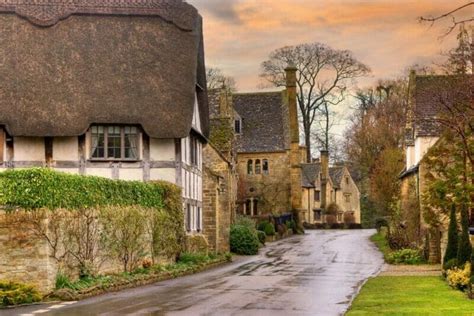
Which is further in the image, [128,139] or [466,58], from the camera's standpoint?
[128,139]

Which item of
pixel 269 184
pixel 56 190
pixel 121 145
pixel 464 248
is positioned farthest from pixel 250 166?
pixel 56 190

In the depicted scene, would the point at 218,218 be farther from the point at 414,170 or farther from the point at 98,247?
the point at 98,247

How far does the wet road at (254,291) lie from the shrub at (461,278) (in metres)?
2.78

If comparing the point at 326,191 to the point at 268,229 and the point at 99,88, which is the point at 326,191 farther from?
the point at 99,88

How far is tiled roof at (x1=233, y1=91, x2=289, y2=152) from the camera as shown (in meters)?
72.5

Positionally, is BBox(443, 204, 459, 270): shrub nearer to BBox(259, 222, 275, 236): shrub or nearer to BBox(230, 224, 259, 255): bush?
BBox(230, 224, 259, 255): bush

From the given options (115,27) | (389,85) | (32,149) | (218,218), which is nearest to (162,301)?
(32,149)

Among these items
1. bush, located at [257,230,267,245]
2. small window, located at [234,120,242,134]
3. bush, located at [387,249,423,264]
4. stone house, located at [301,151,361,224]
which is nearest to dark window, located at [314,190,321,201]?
stone house, located at [301,151,361,224]

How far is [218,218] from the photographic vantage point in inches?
1797

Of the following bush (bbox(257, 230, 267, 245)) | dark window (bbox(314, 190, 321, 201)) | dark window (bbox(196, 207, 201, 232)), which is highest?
dark window (bbox(314, 190, 321, 201))

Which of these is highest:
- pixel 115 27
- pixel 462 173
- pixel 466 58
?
pixel 115 27

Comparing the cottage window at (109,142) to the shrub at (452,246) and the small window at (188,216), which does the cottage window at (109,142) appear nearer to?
the small window at (188,216)

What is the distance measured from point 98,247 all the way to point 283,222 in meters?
41.4

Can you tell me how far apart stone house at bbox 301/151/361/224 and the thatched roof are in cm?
4595
